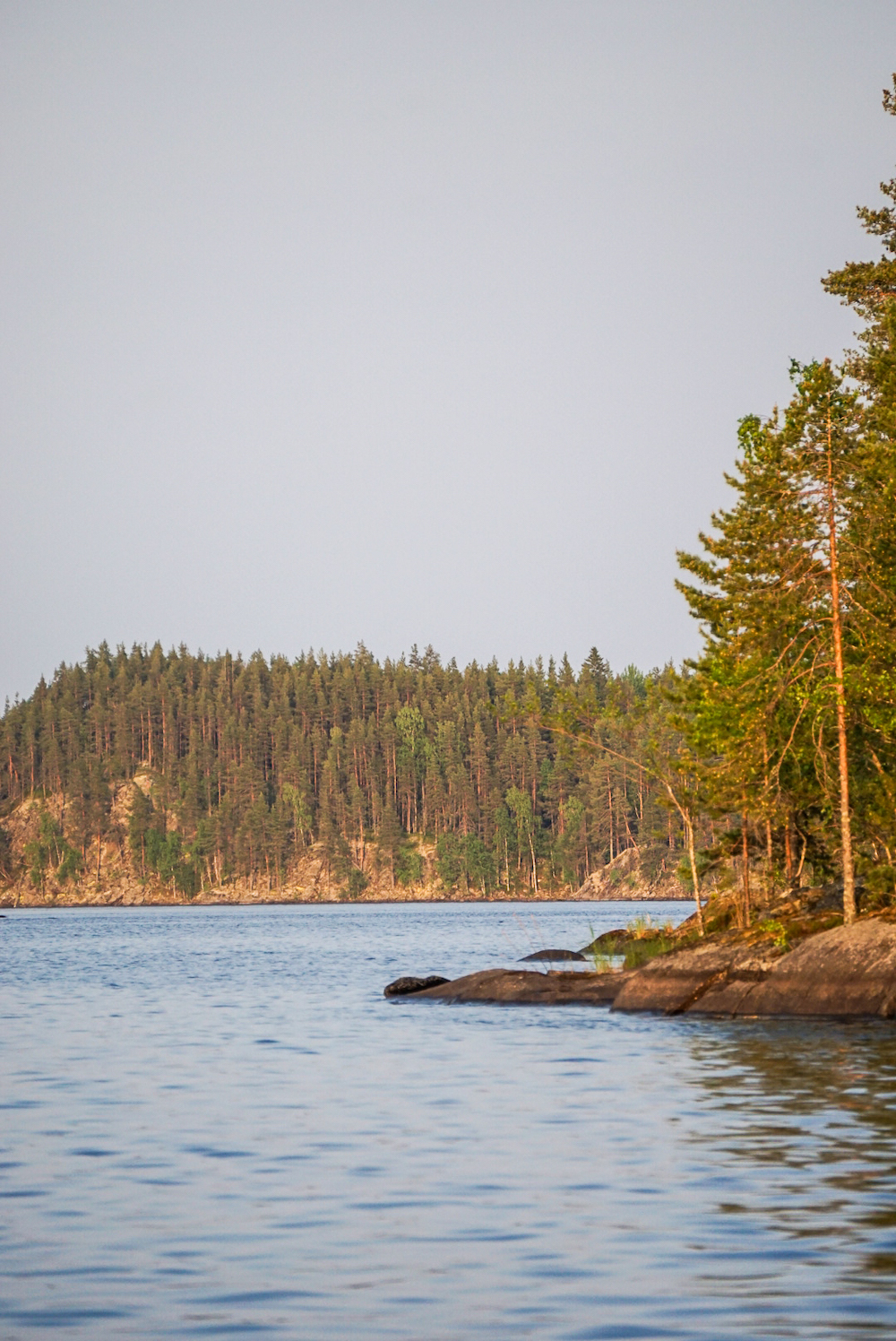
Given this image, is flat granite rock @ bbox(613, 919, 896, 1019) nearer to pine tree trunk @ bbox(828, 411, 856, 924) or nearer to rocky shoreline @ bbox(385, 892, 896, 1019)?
rocky shoreline @ bbox(385, 892, 896, 1019)

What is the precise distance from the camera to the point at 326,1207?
610 inches

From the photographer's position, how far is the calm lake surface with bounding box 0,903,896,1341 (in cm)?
1158

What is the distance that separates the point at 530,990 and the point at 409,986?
423 cm

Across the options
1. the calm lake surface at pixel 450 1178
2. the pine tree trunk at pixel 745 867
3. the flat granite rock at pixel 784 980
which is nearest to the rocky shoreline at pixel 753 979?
the flat granite rock at pixel 784 980

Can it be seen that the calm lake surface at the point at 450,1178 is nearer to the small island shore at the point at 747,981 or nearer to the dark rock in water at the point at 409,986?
the small island shore at the point at 747,981

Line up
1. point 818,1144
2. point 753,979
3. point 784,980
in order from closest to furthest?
point 818,1144
point 784,980
point 753,979

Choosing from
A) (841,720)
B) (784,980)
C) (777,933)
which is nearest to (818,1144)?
(784,980)

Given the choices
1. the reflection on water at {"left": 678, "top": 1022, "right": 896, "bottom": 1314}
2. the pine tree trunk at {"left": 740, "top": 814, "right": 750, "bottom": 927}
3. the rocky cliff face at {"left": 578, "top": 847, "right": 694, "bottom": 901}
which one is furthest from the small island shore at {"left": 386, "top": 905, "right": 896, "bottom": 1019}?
the rocky cliff face at {"left": 578, "top": 847, "right": 694, "bottom": 901}

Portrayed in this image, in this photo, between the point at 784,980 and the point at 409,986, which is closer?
the point at 784,980

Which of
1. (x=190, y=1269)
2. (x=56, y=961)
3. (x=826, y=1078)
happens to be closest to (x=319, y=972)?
(x=56, y=961)

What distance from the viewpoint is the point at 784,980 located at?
34.2 meters

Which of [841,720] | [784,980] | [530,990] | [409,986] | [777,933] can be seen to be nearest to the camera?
[784,980]

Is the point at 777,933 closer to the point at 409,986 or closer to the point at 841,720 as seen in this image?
the point at 841,720

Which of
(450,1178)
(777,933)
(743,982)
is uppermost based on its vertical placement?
(777,933)
